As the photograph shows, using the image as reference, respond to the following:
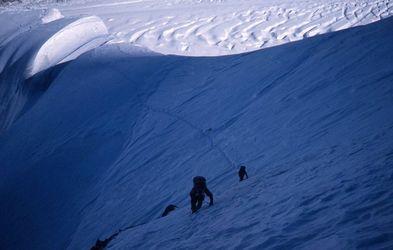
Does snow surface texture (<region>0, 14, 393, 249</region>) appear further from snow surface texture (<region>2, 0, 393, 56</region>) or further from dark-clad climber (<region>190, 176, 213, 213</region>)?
snow surface texture (<region>2, 0, 393, 56</region>)

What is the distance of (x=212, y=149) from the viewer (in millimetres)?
7828

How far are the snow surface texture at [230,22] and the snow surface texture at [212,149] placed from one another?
1.21m

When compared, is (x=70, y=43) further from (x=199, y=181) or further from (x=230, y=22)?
(x=199, y=181)

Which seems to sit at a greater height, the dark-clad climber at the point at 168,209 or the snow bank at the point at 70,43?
the snow bank at the point at 70,43

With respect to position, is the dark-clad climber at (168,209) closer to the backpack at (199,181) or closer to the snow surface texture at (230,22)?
the backpack at (199,181)

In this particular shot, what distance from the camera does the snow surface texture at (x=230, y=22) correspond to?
12820 millimetres

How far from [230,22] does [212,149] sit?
8251mm

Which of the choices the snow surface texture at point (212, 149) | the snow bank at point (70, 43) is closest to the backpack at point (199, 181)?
the snow surface texture at point (212, 149)

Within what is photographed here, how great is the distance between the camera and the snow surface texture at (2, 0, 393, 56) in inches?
505

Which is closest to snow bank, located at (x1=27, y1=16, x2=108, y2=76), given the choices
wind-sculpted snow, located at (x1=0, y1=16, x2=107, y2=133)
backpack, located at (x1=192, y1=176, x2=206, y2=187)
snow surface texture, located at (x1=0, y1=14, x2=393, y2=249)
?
wind-sculpted snow, located at (x1=0, y1=16, x2=107, y2=133)

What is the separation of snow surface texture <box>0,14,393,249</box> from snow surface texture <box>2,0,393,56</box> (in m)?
1.21

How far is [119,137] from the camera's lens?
29.6 feet

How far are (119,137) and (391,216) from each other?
7.30 m

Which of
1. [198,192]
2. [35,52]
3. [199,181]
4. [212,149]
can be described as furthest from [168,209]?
[35,52]
